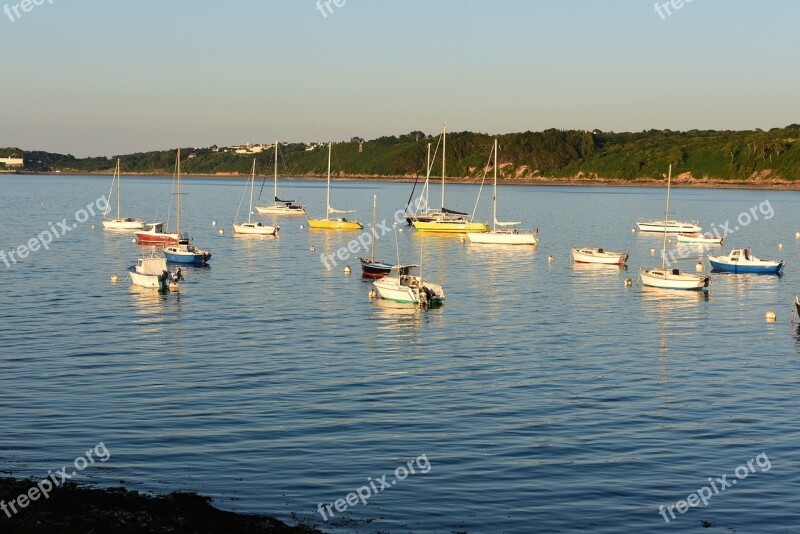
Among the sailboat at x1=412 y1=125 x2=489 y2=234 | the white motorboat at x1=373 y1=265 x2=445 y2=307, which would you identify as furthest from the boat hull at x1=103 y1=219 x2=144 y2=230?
the white motorboat at x1=373 y1=265 x2=445 y2=307

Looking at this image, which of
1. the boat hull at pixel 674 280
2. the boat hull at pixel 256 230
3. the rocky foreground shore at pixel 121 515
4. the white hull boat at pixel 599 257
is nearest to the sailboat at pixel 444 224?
the boat hull at pixel 256 230

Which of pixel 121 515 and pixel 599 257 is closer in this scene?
pixel 121 515

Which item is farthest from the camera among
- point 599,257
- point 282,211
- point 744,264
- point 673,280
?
point 282,211

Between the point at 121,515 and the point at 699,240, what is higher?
the point at 699,240

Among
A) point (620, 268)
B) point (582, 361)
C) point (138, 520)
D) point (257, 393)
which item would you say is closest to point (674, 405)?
point (582, 361)

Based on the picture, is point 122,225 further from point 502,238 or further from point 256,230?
point 502,238

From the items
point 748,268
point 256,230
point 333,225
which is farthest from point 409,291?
point 333,225

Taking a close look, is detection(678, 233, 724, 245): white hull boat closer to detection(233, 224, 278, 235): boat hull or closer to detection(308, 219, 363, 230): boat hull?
detection(308, 219, 363, 230): boat hull

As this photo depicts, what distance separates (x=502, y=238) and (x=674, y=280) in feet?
138

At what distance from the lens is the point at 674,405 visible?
124 feet

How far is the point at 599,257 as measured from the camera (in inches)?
3674

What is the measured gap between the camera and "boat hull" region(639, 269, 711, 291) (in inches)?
2931

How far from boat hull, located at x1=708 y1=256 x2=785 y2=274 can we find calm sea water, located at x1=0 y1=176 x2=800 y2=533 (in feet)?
34.1

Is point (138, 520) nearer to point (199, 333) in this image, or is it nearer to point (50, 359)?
point (50, 359)
